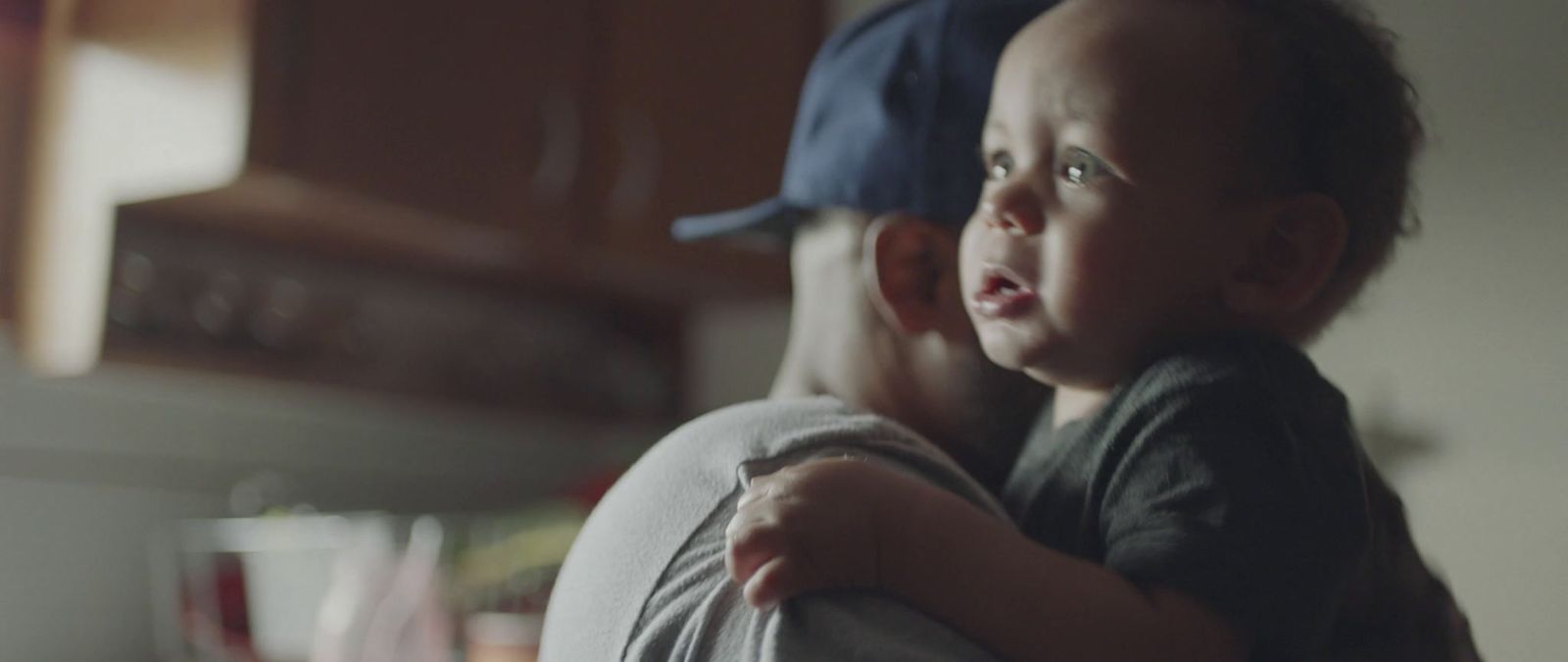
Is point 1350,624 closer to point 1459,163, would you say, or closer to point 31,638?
point 1459,163

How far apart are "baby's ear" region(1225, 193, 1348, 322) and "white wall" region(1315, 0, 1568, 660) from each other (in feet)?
3.92

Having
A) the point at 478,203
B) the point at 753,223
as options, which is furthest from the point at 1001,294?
the point at 478,203

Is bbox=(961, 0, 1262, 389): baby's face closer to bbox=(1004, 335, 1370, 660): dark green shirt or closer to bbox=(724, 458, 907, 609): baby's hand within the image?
bbox=(1004, 335, 1370, 660): dark green shirt

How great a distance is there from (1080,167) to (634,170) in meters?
1.57

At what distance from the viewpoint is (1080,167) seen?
707 millimetres

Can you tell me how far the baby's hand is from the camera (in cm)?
56

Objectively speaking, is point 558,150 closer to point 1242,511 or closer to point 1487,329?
point 1487,329

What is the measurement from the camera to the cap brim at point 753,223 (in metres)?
0.97

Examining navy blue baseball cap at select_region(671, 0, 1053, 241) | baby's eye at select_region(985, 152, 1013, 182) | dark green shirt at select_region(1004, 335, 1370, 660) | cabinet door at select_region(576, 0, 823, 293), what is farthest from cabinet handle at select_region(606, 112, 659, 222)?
dark green shirt at select_region(1004, 335, 1370, 660)

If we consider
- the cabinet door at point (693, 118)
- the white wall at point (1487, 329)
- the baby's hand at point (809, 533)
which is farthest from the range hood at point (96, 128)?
the white wall at point (1487, 329)

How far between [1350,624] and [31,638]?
1.65m

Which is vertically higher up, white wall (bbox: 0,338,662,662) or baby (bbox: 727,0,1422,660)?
baby (bbox: 727,0,1422,660)

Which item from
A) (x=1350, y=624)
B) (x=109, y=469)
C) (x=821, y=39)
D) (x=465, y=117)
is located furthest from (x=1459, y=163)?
(x=109, y=469)

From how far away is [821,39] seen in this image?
2645 mm
